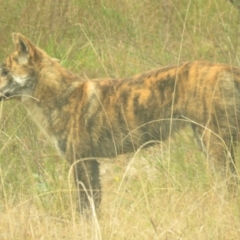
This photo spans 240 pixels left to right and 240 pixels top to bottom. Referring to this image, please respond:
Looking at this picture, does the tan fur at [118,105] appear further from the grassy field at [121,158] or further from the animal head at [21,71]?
the grassy field at [121,158]

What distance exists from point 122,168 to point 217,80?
58.7 inches

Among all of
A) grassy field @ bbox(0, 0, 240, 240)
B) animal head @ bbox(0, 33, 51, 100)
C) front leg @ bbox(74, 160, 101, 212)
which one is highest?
animal head @ bbox(0, 33, 51, 100)

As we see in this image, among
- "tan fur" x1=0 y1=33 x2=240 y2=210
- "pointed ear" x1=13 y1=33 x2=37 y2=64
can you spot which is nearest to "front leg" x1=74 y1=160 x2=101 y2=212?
"tan fur" x1=0 y1=33 x2=240 y2=210

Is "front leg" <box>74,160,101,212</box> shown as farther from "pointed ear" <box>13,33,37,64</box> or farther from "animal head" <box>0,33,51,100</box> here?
"pointed ear" <box>13,33,37,64</box>

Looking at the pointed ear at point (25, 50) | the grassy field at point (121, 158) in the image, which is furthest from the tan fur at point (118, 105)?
the grassy field at point (121, 158)

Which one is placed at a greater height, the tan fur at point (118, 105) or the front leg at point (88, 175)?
the tan fur at point (118, 105)

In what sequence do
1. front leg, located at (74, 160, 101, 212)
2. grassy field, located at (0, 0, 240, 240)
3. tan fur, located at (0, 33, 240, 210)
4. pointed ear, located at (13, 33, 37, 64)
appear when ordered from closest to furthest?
grassy field, located at (0, 0, 240, 240) < tan fur, located at (0, 33, 240, 210) < front leg, located at (74, 160, 101, 212) < pointed ear, located at (13, 33, 37, 64)

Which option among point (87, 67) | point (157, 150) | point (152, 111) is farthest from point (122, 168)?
point (87, 67)

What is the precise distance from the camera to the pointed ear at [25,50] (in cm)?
797

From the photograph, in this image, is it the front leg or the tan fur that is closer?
the tan fur

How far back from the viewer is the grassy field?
18.5 ft

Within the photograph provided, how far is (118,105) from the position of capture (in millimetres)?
7699

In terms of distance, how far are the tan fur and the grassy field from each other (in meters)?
0.16

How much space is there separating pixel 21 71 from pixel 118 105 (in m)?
0.88
